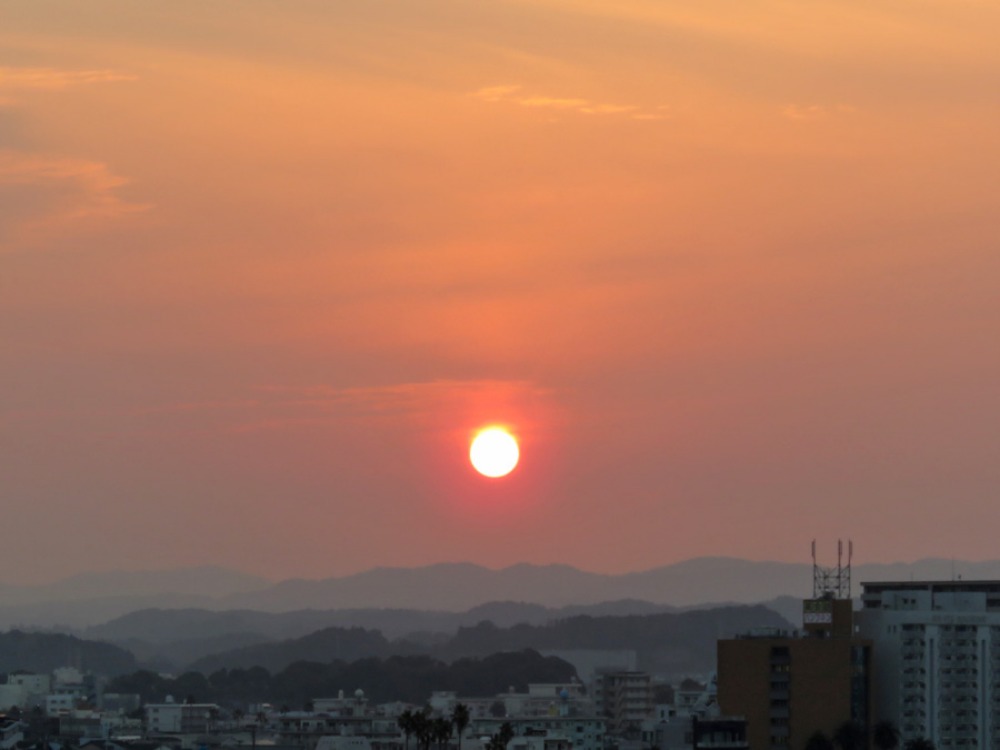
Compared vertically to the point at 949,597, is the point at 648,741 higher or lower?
lower

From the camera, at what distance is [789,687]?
86.9m

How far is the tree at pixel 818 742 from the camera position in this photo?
277 ft

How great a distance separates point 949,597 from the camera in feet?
325

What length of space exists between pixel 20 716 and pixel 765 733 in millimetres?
66989

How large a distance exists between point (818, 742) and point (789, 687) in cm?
306

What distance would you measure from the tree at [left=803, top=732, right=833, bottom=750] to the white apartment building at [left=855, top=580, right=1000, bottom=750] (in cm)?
470

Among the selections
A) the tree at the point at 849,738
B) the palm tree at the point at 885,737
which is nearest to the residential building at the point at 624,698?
the palm tree at the point at 885,737

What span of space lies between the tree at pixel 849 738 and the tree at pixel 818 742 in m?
0.40


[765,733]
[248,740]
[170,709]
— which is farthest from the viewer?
[170,709]

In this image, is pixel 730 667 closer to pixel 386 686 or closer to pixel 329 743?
pixel 329 743

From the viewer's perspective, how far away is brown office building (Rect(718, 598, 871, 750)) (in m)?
86.4

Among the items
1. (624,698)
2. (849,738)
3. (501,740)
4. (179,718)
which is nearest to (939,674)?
(849,738)

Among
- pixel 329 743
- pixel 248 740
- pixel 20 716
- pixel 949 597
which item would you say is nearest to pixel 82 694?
pixel 20 716

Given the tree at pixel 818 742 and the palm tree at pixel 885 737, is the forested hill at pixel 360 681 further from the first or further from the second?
the tree at pixel 818 742
